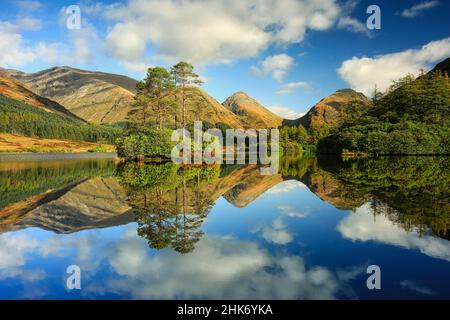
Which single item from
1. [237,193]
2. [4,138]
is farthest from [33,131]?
[237,193]

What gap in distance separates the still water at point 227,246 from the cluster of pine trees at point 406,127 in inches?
2296

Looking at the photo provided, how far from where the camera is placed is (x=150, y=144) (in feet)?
161

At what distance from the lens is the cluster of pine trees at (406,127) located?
67.8m

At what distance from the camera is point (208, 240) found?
899 centimetres

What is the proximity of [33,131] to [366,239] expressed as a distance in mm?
177015

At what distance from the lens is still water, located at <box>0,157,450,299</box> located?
580 centimetres

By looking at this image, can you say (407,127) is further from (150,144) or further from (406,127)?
(150,144)

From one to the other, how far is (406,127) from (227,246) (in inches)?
2834

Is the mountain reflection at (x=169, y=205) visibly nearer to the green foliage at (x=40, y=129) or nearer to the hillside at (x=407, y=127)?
the hillside at (x=407, y=127)
